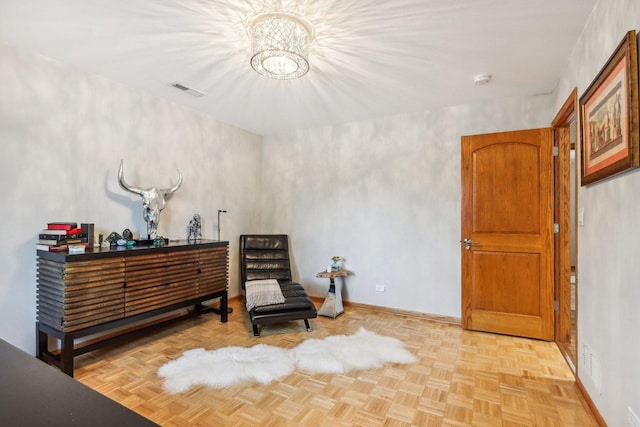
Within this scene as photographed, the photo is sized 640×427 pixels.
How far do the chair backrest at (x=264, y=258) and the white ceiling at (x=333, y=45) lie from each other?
1783 millimetres

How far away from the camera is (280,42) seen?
2.17 meters

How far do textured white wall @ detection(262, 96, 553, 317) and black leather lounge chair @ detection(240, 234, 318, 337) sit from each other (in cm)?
51

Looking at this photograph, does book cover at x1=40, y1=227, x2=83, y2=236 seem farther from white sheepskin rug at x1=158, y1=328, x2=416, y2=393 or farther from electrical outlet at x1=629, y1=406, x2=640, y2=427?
electrical outlet at x1=629, y1=406, x2=640, y2=427

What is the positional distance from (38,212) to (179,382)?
71.2 inches

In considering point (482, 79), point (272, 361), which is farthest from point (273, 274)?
point (482, 79)

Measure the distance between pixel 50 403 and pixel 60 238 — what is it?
242cm

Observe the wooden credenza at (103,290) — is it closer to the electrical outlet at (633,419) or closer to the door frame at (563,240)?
the electrical outlet at (633,419)

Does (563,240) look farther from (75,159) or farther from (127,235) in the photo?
(75,159)

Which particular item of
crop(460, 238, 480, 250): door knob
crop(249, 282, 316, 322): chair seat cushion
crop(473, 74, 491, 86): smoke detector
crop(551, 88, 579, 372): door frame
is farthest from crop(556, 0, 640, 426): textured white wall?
crop(249, 282, 316, 322): chair seat cushion

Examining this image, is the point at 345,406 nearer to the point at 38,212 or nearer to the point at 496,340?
the point at 496,340

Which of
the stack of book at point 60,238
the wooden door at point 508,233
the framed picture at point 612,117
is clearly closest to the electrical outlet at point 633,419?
the framed picture at point 612,117

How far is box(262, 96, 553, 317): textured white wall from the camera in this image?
3.71 metres

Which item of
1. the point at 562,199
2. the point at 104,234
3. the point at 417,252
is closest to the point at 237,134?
the point at 104,234

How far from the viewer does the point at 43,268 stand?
252cm
